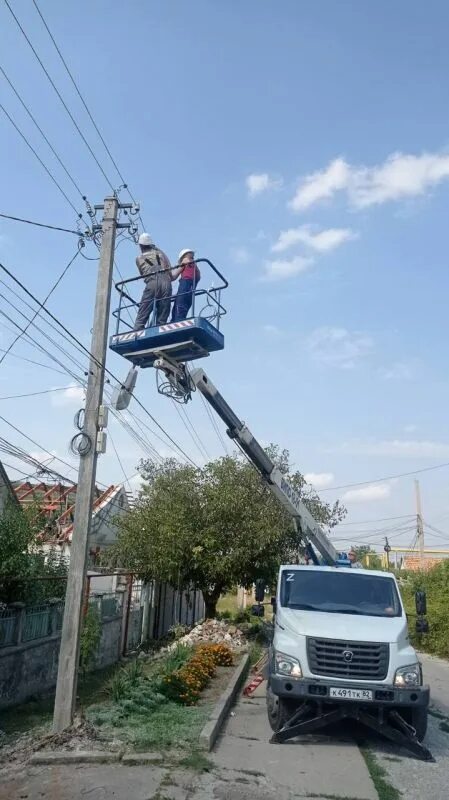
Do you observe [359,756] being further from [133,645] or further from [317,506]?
[317,506]

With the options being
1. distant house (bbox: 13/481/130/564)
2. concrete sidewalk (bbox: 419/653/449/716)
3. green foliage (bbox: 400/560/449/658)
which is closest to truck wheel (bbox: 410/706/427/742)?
concrete sidewalk (bbox: 419/653/449/716)

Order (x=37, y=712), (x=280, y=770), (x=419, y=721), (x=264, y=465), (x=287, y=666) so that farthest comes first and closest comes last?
(x=264, y=465) → (x=37, y=712) → (x=287, y=666) → (x=419, y=721) → (x=280, y=770)

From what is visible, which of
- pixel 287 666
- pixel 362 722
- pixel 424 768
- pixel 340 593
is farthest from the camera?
pixel 340 593

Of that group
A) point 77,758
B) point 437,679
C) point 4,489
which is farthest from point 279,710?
point 4,489

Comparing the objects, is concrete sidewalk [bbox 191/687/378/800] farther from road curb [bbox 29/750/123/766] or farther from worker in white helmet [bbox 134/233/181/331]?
worker in white helmet [bbox 134/233/181/331]

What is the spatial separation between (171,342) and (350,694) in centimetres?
564

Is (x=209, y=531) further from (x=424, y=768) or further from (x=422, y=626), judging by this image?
(x=424, y=768)

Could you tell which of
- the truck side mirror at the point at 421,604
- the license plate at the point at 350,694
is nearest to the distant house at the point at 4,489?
the truck side mirror at the point at 421,604

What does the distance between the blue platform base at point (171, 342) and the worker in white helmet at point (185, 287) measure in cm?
51

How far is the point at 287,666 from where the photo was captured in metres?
7.81

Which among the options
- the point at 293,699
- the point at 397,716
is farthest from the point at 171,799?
the point at 397,716

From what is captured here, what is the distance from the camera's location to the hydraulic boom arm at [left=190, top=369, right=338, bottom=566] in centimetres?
1143

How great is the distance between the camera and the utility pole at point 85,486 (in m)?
7.82

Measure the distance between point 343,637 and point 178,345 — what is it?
490 cm
